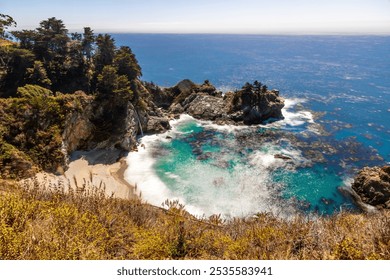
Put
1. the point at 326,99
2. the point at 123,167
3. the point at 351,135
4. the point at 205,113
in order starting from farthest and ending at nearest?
the point at 326,99, the point at 205,113, the point at 351,135, the point at 123,167

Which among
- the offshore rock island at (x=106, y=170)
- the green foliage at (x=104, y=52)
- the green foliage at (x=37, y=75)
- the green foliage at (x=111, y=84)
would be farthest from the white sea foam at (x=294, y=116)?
the green foliage at (x=37, y=75)

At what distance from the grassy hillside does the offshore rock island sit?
0.04m

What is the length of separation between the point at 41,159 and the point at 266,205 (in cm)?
2766

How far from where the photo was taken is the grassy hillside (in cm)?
581

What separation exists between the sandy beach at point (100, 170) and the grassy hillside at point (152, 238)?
20683 mm

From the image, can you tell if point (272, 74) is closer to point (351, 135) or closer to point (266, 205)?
point (351, 135)

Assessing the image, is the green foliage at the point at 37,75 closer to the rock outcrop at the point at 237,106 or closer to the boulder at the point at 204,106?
the rock outcrop at the point at 237,106

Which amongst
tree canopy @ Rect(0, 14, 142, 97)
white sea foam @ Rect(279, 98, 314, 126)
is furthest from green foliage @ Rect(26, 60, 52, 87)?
white sea foam @ Rect(279, 98, 314, 126)

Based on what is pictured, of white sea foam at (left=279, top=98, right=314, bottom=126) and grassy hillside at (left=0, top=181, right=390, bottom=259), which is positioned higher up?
grassy hillside at (left=0, top=181, right=390, bottom=259)

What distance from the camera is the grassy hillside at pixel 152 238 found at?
19.1ft

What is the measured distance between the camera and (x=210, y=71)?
122188 millimetres

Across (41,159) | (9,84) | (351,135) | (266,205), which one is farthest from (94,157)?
(351,135)

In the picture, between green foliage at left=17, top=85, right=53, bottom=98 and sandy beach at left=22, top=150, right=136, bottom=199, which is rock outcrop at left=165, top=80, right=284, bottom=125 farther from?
green foliage at left=17, top=85, right=53, bottom=98
